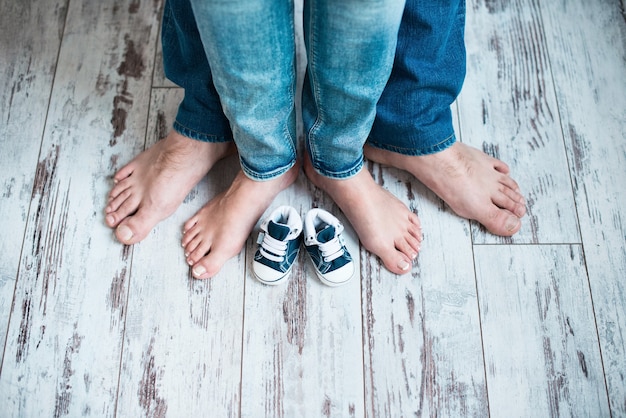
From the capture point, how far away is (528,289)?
993 mm

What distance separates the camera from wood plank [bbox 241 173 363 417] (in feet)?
3.00

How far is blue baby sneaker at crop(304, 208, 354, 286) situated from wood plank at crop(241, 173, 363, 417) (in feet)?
0.11

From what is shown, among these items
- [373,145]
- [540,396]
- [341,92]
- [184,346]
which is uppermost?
[341,92]

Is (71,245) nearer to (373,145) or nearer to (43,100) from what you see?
(43,100)

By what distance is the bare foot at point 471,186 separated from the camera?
1008 mm

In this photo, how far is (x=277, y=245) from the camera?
0.94m

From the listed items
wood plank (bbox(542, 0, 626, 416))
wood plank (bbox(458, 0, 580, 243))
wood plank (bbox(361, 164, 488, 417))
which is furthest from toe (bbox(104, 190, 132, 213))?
wood plank (bbox(542, 0, 626, 416))

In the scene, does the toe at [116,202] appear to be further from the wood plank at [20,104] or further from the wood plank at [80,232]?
the wood plank at [20,104]

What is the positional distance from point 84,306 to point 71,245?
129 millimetres

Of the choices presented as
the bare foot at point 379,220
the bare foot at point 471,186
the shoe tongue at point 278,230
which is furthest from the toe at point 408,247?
the shoe tongue at point 278,230

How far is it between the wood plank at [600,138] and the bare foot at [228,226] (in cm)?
63

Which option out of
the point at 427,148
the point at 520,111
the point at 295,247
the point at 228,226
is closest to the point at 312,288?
the point at 295,247

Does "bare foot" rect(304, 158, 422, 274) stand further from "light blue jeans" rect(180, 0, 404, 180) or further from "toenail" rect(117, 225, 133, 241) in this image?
"toenail" rect(117, 225, 133, 241)

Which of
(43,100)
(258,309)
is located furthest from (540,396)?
(43,100)
